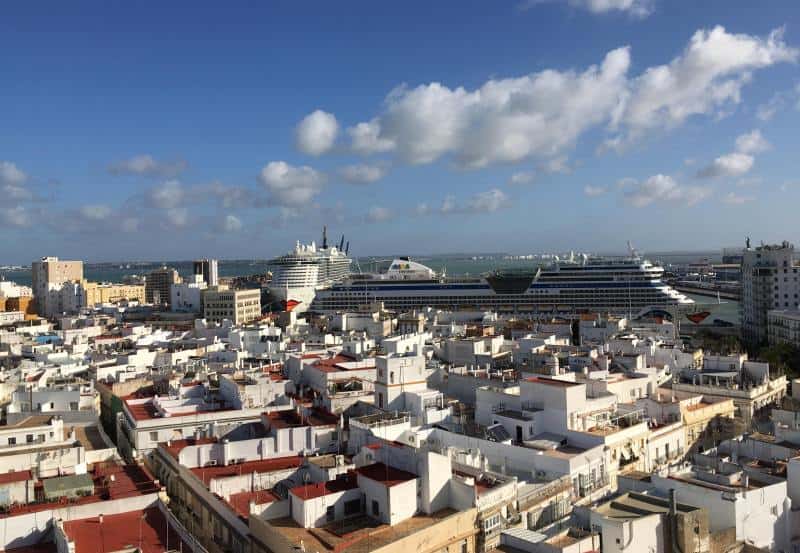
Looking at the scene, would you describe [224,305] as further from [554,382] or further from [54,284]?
[554,382]

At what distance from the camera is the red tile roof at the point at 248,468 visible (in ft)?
54.6

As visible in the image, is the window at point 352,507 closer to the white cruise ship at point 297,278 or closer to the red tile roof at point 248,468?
the red tile roof at point 248,468

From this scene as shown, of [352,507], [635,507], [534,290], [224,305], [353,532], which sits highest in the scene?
[534,290]

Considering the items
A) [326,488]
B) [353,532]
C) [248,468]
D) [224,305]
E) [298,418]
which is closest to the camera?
[353,532]

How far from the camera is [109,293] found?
303 feet

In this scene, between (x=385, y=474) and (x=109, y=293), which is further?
(x=109, y=293)

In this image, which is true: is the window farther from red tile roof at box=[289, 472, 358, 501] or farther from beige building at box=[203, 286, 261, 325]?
beige building at box=[203, 286, 261, 325]

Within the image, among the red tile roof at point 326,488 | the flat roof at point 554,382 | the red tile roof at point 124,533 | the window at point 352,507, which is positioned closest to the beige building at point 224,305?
the flat roof at point 554,382

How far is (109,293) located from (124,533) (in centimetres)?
8554

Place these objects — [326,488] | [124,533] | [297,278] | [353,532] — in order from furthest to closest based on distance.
Result: [297,278] → [326,488] → [124,533] → [353,532]

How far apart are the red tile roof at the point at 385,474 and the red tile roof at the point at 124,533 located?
361cm

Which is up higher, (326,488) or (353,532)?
(326,488)

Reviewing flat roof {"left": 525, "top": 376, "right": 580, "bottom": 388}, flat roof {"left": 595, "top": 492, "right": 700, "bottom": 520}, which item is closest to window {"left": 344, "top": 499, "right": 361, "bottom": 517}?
flat roof {"left": 595, "top": 492, "right": 700, "bottom": 520}

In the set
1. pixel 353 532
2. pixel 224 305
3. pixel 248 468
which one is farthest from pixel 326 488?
pixel 224 305
